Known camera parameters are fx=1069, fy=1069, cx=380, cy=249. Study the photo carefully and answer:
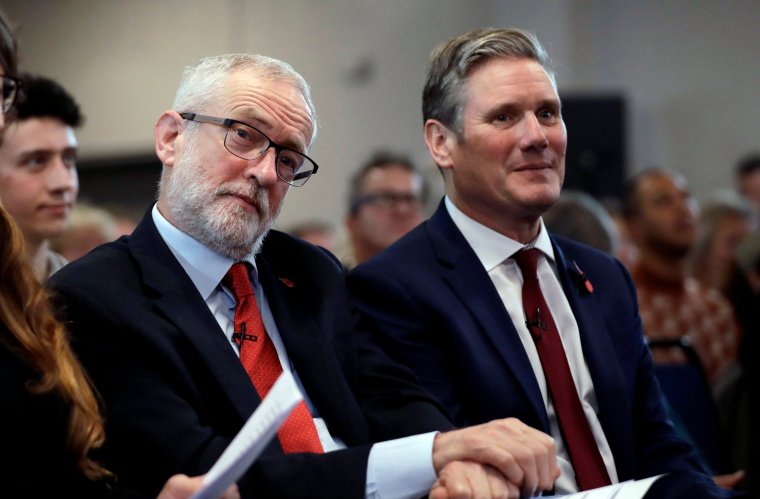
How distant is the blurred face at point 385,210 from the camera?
4570mm

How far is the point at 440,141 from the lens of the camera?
261cm

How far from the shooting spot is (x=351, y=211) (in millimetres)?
4715

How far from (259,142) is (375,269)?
1.35 feet

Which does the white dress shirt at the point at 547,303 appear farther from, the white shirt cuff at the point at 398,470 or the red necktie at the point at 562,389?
the white shirt cuff at the point at 398,470

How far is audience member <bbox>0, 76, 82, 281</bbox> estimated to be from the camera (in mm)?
3141

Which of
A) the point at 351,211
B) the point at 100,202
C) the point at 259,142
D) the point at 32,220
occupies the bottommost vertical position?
the point at 100,202

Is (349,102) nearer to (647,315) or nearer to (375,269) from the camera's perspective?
(647,315)

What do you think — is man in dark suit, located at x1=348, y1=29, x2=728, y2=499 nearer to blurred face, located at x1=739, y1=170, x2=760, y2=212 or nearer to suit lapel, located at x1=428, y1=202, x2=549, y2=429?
suit lapel, located at x1=428, y1=202, x2=549, y2=429

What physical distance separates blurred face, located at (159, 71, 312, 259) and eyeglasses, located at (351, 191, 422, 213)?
2420 mm

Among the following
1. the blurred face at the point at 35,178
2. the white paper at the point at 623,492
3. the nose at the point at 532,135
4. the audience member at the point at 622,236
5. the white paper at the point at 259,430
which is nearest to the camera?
the white paper at the point at 259,430

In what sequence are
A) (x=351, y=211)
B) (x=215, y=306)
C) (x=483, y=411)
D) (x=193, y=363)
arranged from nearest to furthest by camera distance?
(x=193, y=363), (x=215, y=306), (x=483, y=411), (x=351, y=211)

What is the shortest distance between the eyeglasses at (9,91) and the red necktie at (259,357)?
1.97 feet

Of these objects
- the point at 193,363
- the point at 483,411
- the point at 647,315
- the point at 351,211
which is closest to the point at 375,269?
the point at 483,411

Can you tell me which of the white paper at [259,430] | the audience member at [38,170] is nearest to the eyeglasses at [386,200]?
the audience member at [38,170]
